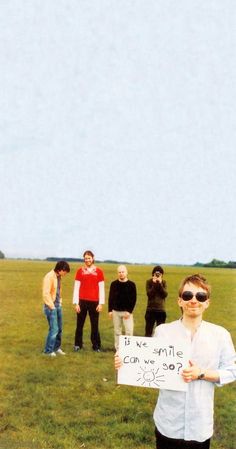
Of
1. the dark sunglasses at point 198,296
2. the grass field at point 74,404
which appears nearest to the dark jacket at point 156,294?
the grass field at point 74,404

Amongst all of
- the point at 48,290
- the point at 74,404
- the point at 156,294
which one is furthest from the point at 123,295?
the point at 74,404

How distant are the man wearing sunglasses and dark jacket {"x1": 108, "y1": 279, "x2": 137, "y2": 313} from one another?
7491mm

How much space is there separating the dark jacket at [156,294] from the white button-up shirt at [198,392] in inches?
312

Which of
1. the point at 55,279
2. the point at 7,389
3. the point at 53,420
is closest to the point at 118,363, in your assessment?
the point at 53,420

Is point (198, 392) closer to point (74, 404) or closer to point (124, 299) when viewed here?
point (74, 404)

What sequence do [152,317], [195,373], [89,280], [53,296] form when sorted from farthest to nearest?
1. [152,317]
2. [89,280]
3. [53,296]
4. [195,373]

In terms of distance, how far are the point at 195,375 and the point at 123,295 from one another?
25.2 ft

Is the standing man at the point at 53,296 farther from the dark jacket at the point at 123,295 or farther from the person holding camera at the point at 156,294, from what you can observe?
the person holding camera at the point at 156,294

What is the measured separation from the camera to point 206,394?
3.67m

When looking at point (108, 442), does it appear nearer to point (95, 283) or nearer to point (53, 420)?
point (53, 420)

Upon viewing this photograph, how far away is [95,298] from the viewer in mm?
11648

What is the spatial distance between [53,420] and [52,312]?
3814 millimetres

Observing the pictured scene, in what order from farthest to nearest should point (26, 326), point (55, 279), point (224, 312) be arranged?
point (224, 312) → point (26, 326) → point (55, 279)

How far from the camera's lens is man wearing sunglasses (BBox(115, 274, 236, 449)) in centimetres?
361
